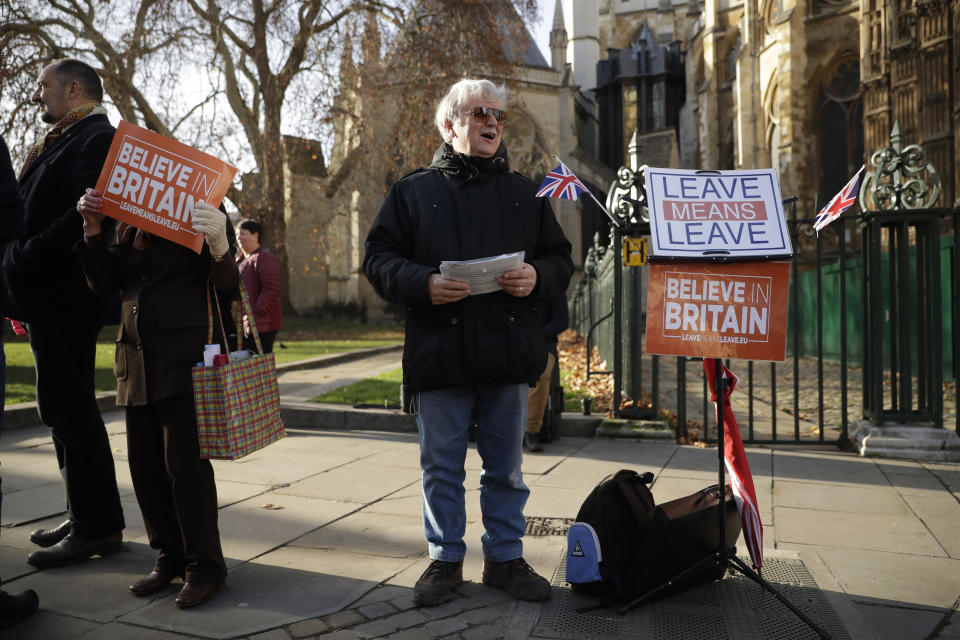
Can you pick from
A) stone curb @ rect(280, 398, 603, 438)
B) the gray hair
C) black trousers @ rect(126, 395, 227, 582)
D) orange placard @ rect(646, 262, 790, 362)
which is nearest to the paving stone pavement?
black trousers @ rect(126, 395, 227, 582)

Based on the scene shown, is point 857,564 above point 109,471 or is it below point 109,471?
below

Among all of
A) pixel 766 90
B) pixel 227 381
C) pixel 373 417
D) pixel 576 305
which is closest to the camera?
pixel 227 381

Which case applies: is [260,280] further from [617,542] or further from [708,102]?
[708,102]

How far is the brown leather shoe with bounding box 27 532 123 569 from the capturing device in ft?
11.5

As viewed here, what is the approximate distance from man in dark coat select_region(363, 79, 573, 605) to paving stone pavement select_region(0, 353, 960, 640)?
0.75ft

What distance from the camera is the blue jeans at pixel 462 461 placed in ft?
10.5

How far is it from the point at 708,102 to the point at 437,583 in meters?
31.9

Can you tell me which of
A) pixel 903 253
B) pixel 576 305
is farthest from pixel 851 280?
pixel 903 253

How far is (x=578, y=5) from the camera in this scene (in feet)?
145

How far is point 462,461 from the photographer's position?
128 inches

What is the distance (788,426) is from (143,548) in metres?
6.67

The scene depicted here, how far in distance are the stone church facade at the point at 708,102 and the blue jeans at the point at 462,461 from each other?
379cm

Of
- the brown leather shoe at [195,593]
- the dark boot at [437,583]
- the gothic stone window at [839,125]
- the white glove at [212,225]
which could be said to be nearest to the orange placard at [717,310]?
the dark boot at [437,583]

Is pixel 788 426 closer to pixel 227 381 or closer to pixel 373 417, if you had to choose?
pixel 373 417
